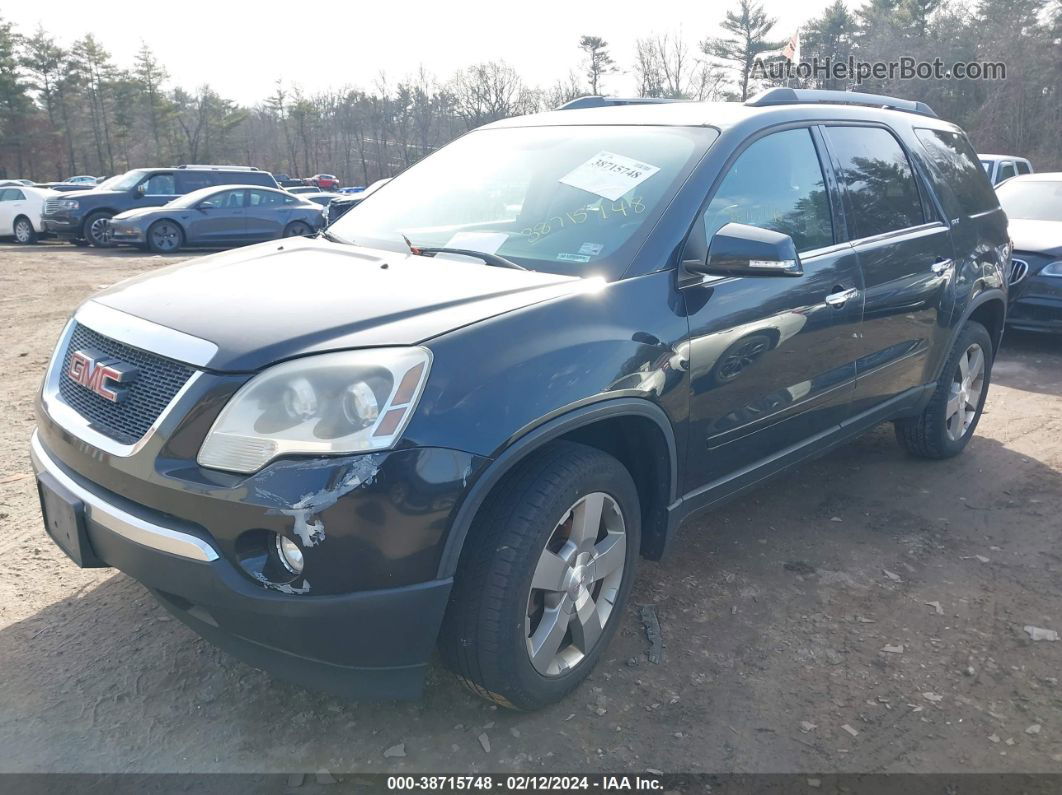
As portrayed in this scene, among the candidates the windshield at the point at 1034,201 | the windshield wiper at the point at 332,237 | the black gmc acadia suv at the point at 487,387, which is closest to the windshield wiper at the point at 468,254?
the black gmc acadia suv at the point at 487,387

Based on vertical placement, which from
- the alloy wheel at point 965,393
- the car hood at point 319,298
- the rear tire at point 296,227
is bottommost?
the alloy wheel at point 965,393

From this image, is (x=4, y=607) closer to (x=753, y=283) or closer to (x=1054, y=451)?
(x=753, y=283)

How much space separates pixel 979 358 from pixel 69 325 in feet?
15.7

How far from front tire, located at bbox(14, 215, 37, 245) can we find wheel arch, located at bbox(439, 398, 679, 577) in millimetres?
20577

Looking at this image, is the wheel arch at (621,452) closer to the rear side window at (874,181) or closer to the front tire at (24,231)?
the rear side window at (874,181)

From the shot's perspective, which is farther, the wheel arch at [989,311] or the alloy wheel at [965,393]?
the alloy wheel at [965,393]

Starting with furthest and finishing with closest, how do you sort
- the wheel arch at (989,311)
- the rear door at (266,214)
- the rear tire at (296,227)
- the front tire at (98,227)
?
the front tire at (98,227)
the rear tire at (296,227)
the rear door at (266,214)
the wheel arch at (989,311)

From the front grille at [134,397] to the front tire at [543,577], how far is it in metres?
0.91

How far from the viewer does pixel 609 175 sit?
3.13 metres

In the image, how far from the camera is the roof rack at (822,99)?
12.0 ft

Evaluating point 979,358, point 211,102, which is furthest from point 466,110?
point 979,358

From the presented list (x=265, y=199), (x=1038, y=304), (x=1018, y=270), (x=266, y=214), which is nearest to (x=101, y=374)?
(x=1018, y=270)

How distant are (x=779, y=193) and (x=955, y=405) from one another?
2233mm

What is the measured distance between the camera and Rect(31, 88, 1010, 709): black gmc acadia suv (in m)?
2.09
